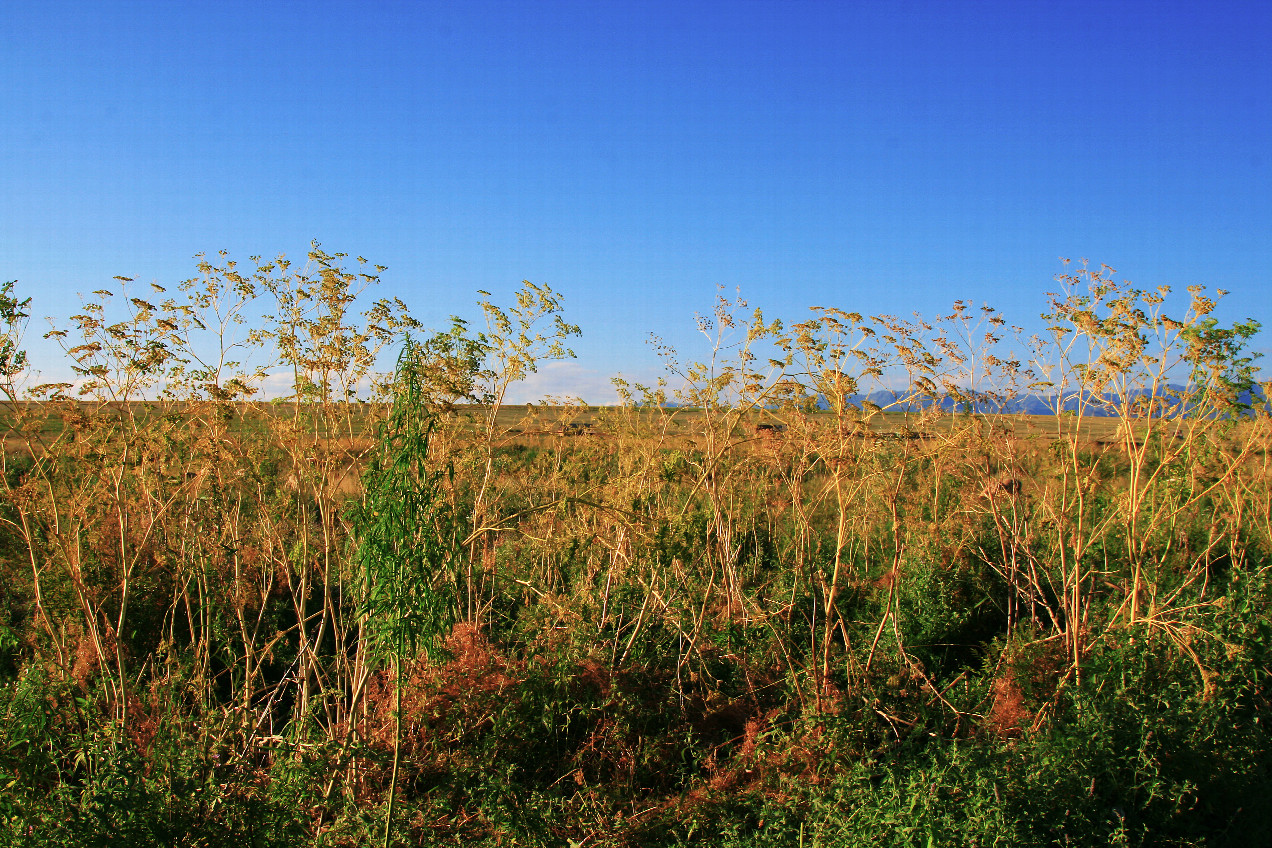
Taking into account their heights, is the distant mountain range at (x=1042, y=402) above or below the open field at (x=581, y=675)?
above

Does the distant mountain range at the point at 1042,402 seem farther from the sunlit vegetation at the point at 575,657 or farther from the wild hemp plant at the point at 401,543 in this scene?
the wild hemp plant at the point at 401,543

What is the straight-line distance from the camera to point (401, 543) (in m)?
3.53

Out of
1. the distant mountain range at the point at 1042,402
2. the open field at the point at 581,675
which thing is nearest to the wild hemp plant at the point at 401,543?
the open field at the point at 581,675

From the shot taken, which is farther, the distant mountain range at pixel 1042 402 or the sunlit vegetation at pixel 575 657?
the distant mountain range at pixel 1042 402

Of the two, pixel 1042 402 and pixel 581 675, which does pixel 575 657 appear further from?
pixel 1042 402

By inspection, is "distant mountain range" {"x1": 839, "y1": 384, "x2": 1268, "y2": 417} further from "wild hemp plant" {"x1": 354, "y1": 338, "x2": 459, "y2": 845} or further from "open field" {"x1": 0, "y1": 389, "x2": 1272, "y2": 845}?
"wild hemp plant" {"x1": 354, "y1": 338, "x2": 459, "y2": 845}

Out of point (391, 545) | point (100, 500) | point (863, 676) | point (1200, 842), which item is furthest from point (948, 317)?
point (100, 500)

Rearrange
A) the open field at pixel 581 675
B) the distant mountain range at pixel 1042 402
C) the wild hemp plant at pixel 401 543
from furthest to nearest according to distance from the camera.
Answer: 1. the distant mountain range at pixel 1042 402
2. the open field at pixel 581 675
3. the wild hemp plant at pixel 401 543

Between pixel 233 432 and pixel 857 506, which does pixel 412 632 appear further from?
pixel 857 506

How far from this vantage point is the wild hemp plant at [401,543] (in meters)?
3.50

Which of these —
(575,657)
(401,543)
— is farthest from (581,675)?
(401,543)

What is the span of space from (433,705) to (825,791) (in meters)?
2.53

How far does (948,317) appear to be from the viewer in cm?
590

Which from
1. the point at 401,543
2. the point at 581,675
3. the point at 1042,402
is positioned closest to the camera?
the point at 401,543
